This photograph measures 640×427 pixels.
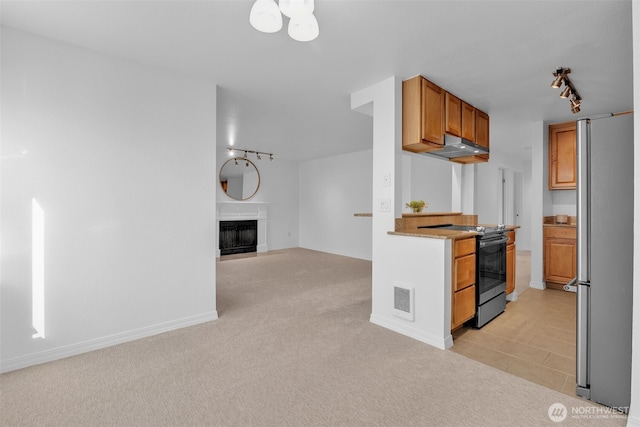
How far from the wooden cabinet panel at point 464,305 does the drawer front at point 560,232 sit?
234 cm

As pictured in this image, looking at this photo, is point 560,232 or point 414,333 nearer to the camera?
point 414,333

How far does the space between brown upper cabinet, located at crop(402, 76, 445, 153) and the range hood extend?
0.62 feet

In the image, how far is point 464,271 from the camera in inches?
105

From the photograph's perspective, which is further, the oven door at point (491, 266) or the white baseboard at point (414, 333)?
the oven door at point (491, 266)

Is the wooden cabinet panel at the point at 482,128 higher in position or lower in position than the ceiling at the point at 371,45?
lower

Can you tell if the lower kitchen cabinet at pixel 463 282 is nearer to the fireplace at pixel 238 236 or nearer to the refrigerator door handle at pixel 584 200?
the refrigerator door handle at pixel 584 200

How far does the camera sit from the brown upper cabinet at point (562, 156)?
4289mm

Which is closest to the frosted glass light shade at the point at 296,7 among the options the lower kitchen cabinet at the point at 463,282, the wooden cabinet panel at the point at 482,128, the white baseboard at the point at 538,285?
the lower kitchen cabinet at the point at 463,282

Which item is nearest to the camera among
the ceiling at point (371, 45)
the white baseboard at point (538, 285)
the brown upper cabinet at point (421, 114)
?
the ceiling at point (371, 45)

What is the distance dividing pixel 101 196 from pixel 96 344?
1.15 m

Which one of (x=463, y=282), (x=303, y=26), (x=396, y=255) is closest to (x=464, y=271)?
(x=463, y=282)

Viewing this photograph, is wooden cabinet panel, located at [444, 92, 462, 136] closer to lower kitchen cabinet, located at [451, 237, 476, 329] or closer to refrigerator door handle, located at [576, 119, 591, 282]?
lower kitchen cabinet, located at [451, 237, 476, 329]

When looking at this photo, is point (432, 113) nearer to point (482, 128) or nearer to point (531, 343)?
point (482, 128)

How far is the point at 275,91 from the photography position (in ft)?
10.7
